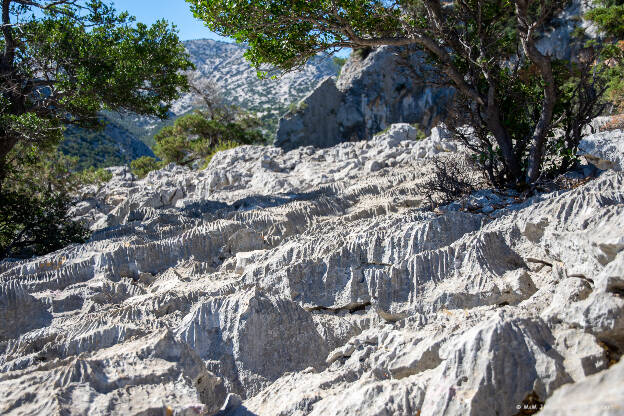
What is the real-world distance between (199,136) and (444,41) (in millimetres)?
20717

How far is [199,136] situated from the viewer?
84.5 ft

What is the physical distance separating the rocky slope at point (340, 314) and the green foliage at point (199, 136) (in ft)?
56.6

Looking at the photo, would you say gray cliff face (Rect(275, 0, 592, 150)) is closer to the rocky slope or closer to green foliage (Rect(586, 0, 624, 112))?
green foliage (Rect(586, 0, 624, 112))

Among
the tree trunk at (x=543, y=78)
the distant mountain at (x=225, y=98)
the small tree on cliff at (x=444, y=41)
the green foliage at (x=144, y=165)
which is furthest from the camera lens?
the distant mountain at (x=225, y=98)

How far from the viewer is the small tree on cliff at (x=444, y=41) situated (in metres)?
6.32

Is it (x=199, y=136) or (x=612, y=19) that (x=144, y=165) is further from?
(x=612, y=19)

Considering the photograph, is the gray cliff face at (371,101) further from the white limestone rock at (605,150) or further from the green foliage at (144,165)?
the white limestone rock at (605,150)

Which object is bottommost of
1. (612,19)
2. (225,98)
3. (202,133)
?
(202,133)

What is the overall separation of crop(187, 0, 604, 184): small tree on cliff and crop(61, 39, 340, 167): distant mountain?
194 cm

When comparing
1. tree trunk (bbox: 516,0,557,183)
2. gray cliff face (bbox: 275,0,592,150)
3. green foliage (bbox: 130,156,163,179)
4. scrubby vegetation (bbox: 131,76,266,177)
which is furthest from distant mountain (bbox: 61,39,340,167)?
tree trunk (bbox: 516,0,557,183)

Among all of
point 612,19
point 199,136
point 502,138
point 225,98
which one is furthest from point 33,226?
point 612,19

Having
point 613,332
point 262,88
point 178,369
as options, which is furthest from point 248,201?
point 262,88

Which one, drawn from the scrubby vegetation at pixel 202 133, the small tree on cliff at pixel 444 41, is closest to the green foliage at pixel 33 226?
the small tree on cliff at pixel 444 41

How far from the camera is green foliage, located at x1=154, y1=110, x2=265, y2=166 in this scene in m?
24.1
